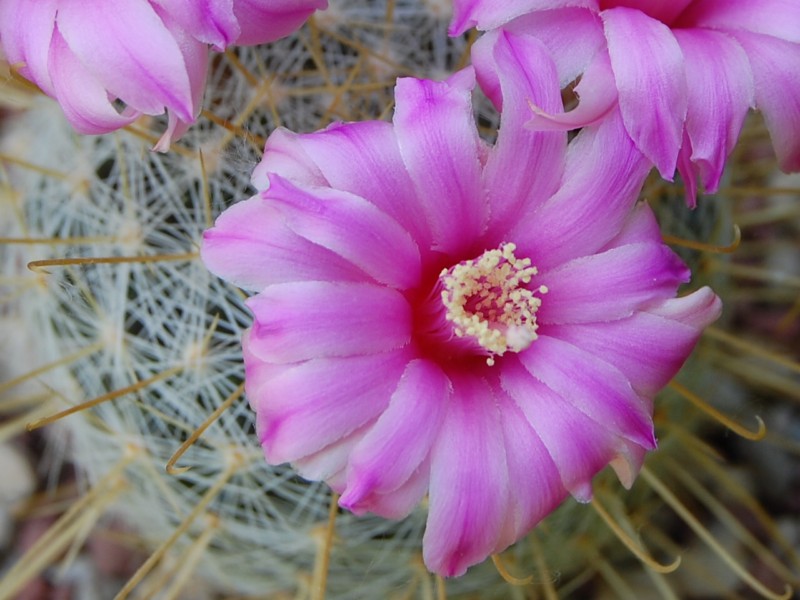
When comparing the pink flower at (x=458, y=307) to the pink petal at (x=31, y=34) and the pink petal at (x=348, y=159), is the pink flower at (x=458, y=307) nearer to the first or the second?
the pink petal at (x=348, y=159)

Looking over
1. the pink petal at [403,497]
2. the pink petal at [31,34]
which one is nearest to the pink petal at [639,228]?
the pink petal at [403,497]

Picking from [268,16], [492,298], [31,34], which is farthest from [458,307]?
[31,34]

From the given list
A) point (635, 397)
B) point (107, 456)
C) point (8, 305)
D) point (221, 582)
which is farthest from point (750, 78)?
point (8, 305)

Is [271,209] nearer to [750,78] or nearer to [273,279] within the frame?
[273,279]

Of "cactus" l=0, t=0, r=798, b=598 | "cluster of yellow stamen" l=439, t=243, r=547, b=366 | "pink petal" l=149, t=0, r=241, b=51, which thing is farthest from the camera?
"cactus" l=0, t=0, r=798, b=598

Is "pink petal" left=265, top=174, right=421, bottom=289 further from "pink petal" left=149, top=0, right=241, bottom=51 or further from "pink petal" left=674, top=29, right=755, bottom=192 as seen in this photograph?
"pink petal" left=674, top=29, right=755, bottom=192

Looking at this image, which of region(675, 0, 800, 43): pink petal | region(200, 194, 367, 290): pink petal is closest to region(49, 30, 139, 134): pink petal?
region(200, 194, 367, 290): pink petal

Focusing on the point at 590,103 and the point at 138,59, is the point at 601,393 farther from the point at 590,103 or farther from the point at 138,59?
the point at 138,59
